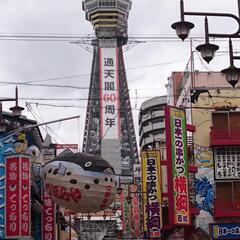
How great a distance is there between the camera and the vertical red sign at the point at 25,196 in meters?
25.8

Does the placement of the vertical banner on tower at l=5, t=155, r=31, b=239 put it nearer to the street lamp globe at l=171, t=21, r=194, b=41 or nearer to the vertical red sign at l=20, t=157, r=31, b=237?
the vertical red sign at l=20, t=157, r=31, b=237

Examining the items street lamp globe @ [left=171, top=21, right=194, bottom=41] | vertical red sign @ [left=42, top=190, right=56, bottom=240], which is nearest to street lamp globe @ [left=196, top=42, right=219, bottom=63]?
street lamp globe @ [left=171, top=21, right=194, bottom=41]

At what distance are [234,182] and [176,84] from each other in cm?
1448

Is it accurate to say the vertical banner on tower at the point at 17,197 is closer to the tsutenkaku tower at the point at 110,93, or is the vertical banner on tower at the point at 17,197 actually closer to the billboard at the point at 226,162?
the billboard at the point at 226,162

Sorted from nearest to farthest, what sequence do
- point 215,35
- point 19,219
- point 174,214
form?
point 215,35
point 19,219
point 174,214

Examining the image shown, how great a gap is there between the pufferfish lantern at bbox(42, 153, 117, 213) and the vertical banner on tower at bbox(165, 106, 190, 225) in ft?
32.1

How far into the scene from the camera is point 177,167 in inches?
1324

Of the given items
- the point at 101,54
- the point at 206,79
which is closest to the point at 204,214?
the point at 206,79

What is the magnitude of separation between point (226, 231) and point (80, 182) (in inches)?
670

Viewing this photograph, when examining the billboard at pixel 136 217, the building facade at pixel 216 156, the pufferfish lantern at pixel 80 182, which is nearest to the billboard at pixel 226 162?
the building facade at pixel 216 156

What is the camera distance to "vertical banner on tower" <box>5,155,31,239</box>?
83.9ft

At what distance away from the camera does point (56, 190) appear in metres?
23.1

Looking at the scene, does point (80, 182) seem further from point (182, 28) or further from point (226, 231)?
point (226, 231)

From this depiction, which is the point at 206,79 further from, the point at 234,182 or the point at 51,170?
the point at 51,170
